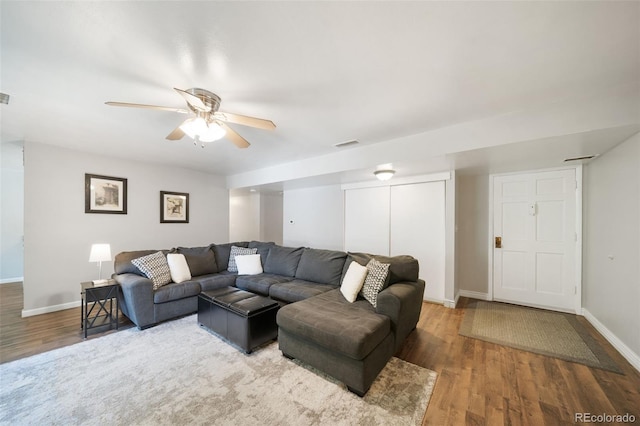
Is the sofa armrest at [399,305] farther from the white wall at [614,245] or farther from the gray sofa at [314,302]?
the white wall at [614,245]

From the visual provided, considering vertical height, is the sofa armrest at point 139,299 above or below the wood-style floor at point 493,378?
above

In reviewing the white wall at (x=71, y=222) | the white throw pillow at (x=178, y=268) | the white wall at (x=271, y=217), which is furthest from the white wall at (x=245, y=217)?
the white throw pillow at (x=178, y=268)

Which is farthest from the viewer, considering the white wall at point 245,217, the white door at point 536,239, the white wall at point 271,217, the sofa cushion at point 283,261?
the white wall at point 271,217

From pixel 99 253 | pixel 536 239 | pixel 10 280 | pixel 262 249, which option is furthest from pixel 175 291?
pixel 536 239

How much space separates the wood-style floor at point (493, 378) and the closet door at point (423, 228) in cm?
101

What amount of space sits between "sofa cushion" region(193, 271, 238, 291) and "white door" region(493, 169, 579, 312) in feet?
14.3

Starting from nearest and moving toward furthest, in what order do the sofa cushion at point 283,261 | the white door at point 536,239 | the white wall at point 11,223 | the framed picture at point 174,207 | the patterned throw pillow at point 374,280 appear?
the patterned throw pillow at point 374,280 → the white door at point 536,239 → the sofa cushion at point 283,261 → the framed picture at point 174,207 → the white wall at point 11,223

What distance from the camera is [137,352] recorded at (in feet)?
7.68

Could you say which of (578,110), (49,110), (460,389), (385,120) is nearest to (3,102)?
(49,110)

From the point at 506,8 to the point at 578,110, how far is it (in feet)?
5.25

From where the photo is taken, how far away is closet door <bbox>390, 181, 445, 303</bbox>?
12.6ft

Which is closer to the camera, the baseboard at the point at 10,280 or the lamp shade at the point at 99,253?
the lamp shade at the point at 99,253

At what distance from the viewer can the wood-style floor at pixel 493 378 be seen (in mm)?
1651

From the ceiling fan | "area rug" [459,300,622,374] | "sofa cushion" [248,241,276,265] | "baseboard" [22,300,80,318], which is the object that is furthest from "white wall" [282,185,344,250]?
"baseboard" [22,300,80,318]
